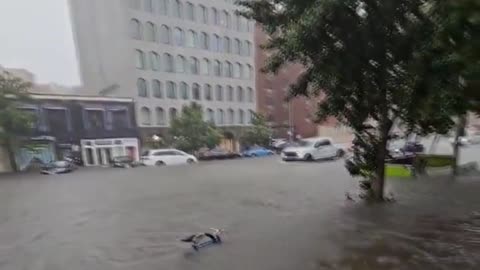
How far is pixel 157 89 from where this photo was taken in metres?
20.2

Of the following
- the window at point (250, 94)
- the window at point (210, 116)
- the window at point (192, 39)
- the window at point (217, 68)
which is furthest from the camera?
the window at point (210, 116)

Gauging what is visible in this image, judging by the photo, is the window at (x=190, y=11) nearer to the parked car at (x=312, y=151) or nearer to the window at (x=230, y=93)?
the window at (x=230, y=93)

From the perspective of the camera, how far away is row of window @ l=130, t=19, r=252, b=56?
62.0 ft

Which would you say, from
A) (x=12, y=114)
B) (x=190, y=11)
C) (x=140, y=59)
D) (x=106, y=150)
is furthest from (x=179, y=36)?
(x=12, y=114)

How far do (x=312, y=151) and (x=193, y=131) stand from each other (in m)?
5.69

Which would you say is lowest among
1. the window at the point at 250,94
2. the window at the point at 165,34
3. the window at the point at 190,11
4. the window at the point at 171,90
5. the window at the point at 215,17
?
the window at the point at 250,94

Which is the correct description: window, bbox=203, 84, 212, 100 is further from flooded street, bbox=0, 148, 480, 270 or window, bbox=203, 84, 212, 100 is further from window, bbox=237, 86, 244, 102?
flooded street, bbox=0, 148, 480, 270

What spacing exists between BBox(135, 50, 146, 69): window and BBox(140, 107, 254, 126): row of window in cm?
204

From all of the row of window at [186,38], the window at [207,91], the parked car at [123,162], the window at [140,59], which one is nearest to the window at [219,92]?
the window at [207,91]

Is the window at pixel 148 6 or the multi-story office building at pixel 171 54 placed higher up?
the window at pixel 148 6

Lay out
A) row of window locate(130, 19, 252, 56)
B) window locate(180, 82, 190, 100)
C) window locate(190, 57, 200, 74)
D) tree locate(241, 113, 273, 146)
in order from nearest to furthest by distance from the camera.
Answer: tree locate(241, 113, 273, 146) → row of window locate(130, 19, 252, 56) → window locate(190, 57, 200, 74) → window locate(180, 82, 190, 100)

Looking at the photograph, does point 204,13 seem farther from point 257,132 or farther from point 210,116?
point 257,132

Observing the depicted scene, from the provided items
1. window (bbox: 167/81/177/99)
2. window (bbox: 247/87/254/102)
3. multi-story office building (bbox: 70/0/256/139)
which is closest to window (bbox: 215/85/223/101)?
multi-story office building (bbox: 70/0/256/139)

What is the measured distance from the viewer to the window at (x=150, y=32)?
19.3 m
